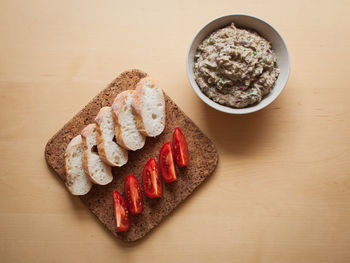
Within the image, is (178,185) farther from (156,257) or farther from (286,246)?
(286,246)

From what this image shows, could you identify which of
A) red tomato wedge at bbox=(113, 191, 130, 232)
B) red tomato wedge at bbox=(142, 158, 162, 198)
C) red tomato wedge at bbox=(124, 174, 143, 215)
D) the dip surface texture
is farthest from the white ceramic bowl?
red tomato wedge at bbox=(113, 191, 130, 232)

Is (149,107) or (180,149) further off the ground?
(149,107)

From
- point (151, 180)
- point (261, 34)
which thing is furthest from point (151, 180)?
point (261, 34)

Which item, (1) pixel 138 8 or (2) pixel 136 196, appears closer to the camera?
(2) pixel 136 196

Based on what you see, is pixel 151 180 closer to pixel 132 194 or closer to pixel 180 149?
pixel 132 194

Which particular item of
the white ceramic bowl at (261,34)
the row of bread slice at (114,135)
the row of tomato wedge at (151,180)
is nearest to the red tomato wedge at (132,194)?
the row of tomato wedge at (151,180)

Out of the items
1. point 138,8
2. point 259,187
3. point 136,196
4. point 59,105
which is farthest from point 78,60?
point 259,187

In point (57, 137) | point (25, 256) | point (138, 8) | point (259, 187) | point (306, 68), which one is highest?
point (138, 8)
